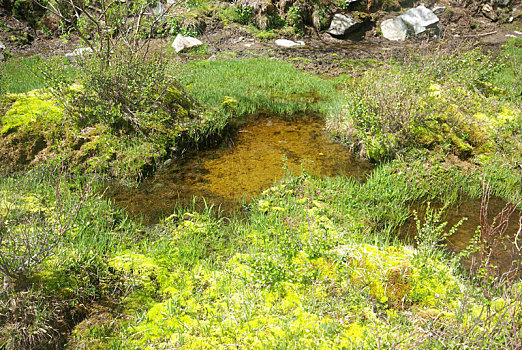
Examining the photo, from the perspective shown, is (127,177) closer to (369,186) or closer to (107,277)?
(107,277)

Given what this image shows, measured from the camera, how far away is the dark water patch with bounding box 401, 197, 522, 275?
14.2 ft

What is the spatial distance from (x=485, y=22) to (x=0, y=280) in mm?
26693

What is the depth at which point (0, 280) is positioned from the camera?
292cm

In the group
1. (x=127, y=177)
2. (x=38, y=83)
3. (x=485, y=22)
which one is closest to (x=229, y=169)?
(x=127, y=177)

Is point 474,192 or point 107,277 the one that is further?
point 474,192

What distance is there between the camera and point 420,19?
19.3 m

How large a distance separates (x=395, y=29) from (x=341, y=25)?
299 cm

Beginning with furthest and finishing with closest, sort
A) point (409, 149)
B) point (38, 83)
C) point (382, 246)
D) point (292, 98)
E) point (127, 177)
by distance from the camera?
point (292, 98)
point (38, 83)
point (409, 149)
point (127, 177)
point (382, 246)

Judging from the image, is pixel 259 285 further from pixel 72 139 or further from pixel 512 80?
pixel 512 80

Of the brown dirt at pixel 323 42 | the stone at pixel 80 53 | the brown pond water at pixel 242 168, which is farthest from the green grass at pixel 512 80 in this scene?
the stone at pixel 80 53

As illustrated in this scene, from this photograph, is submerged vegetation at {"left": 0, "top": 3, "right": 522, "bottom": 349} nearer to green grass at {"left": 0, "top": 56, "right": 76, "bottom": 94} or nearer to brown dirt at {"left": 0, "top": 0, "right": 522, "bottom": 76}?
green grass at {"left": 0, "top": 56, "right": 76, "bottom": 94}

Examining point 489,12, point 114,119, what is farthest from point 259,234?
point 489,12

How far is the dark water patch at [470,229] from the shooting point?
4.32 meters

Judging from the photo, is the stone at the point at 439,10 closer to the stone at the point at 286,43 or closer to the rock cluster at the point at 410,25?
the rock cluster at the point at 410,25
